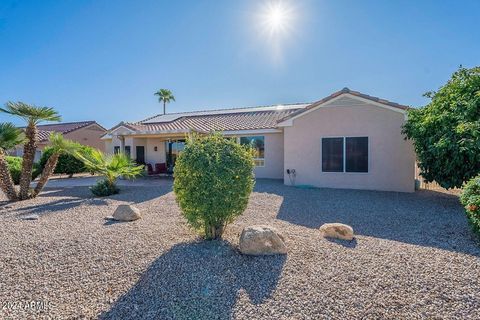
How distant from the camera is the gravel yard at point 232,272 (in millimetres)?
3488

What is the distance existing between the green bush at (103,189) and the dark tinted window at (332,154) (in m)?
10.7

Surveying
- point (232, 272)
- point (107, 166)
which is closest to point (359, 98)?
point (232, 272)

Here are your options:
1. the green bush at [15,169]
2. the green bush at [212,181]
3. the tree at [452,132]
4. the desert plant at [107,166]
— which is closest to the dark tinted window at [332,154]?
the tree at [452,132]

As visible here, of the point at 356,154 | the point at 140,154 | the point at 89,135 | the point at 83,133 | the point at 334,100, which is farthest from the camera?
the point at 89,135

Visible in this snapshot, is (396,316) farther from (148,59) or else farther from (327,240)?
(148,59)

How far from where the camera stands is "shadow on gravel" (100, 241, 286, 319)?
137 inches

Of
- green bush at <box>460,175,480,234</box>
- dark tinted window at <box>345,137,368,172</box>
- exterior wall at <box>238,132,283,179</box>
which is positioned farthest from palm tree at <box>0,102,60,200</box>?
green bush at <box>460,175,480,234</box>

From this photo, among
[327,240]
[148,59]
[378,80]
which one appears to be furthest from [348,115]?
[148,59]

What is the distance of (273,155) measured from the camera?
56.4 feet

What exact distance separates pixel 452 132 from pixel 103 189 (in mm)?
14324

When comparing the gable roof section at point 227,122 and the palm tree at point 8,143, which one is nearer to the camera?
the palm tree at point 8,143

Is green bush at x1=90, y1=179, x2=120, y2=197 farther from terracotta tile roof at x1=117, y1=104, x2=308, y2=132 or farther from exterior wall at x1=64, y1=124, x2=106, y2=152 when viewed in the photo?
exterior wall at x1=64, y1=124, x2=106, y2=152

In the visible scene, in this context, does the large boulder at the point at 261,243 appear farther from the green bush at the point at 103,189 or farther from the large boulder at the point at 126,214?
the green bush at the point at 103,189

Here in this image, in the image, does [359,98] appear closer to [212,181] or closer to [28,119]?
[212,181]
